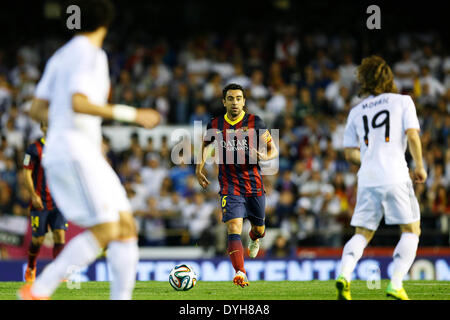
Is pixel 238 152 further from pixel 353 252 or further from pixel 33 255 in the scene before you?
pixel 33 255

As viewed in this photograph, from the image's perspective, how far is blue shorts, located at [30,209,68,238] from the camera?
11484 millimetres

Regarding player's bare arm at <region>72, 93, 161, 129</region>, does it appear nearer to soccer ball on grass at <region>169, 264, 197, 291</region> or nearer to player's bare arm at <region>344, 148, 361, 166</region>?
player's bare arm at <region>344, 148, 361, 166</region>

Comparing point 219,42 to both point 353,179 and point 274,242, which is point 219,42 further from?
point 274,242

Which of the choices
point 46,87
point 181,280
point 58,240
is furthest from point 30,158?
point 46,87

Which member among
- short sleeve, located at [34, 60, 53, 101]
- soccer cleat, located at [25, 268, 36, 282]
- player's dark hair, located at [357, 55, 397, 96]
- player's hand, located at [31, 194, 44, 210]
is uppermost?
player's dark hair, located at [357, 55, 397, 96]

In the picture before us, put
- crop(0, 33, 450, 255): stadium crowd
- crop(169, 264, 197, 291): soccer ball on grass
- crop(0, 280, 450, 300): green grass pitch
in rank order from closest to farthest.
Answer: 1. crop(0, 280, 450, 300): green grass pitch
2. crop(169, 264, 197, 291): soccer ball on grass
3. crop(0, 33, 450, 255): stadium crowd

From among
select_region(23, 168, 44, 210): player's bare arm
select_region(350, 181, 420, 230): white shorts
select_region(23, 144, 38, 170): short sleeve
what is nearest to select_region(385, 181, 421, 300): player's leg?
select_region(350, 181, 420, 230): white shorts

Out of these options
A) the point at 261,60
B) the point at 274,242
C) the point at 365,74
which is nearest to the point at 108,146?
the point at 274,242

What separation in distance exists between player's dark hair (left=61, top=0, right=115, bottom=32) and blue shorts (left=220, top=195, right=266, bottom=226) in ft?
14.5

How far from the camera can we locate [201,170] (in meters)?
10.2

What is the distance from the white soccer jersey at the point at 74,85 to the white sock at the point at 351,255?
2.87 m

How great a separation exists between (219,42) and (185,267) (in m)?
15.7

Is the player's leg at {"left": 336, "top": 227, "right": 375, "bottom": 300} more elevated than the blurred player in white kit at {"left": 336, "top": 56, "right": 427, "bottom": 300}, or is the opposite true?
the blurred player in white kit at {"left": 336, "top": 56, "right": 427, "bottom": 300}

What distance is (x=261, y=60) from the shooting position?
23281 millimetres
